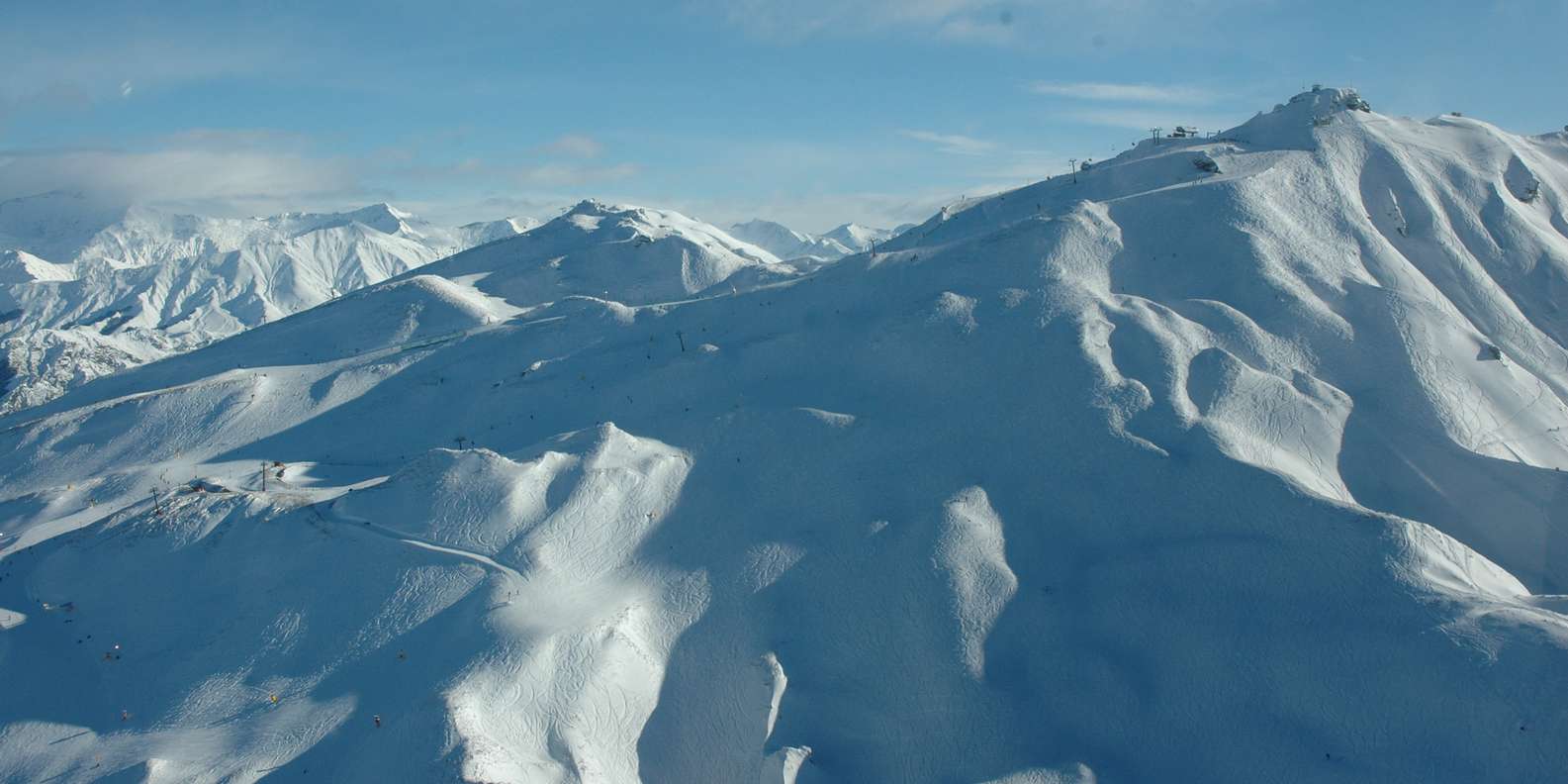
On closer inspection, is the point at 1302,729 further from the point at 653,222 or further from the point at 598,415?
the point at 653,222

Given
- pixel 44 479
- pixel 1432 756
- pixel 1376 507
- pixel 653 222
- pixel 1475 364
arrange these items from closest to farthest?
1. pixel 1432 756
2. pixel 1376 507
3. pixel 1475 364
4. pixel 44 479
5. pixel 653 222

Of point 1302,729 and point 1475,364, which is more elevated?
point 1475,364

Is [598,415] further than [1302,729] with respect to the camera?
Yes

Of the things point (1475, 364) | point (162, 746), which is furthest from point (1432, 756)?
point (162, 746)

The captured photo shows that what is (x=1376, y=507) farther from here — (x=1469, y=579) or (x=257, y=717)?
(x=257, y=717)

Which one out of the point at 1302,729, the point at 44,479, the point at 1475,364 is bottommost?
the point at 44,479

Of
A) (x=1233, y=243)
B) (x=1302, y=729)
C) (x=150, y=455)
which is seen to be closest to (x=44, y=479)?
(x=150, y=455)

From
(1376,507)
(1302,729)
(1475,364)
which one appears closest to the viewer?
(1302,729)
